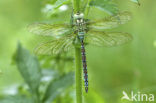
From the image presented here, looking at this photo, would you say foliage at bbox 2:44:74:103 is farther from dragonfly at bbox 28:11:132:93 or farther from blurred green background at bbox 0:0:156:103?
blurred green background at bbox 0:0:156:103

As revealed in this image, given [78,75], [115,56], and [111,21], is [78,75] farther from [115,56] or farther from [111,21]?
[115,56]

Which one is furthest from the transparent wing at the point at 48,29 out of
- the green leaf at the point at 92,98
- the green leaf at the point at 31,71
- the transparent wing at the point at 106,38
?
the green leaf at the point at 92,98

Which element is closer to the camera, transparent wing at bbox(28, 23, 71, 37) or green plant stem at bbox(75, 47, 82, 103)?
green plant stem at bbox(75, 47, 82, 103)

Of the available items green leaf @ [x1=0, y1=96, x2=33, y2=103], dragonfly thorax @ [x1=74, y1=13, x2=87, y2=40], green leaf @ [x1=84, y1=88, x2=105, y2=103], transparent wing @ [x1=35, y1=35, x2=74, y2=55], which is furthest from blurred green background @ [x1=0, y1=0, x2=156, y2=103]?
dragonfly thorax @ [x1=74, y1=13, x2=87, y2=40]

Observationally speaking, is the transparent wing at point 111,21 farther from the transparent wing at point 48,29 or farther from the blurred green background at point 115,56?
the blurred green background at point 115,56

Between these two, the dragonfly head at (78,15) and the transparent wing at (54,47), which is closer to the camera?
the dragonfly head at (78,15)

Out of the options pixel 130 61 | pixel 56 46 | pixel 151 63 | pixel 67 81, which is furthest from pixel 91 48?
pixel 56 46

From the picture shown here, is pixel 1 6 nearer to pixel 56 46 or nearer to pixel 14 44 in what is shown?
pixel 14 44
